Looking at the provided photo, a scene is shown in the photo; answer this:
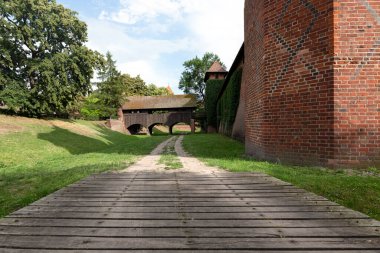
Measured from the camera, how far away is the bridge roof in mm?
43916

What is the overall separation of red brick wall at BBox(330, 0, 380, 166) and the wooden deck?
3.18 metres

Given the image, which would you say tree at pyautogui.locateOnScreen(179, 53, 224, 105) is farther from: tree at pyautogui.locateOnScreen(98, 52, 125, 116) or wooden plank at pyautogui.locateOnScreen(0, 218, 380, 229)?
wooden plank at pyautogui.locateOnScreen(0, 218, 380, 229)

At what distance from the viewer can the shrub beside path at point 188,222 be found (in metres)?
2.29

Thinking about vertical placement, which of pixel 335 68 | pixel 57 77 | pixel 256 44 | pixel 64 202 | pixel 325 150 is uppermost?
pixel 57 77

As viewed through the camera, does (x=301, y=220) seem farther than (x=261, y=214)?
No

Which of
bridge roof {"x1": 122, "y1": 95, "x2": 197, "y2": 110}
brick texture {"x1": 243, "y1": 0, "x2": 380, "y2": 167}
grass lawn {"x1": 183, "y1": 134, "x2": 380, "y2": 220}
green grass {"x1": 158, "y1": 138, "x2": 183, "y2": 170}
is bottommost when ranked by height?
green grass {"x1": 158, "y1": 138, "x2": 183, "y2": 170}

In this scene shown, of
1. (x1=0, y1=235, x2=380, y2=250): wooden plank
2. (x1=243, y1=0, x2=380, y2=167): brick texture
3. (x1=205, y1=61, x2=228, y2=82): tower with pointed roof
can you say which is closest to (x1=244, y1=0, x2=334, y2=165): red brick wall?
(x1=243, y1=0, x2=380, y2=167): brick texture

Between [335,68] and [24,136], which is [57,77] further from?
[335,68]

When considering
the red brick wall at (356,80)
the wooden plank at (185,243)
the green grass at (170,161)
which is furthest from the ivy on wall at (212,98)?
the wooden plank at (185,243)

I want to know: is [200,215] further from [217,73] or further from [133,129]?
[133,129]

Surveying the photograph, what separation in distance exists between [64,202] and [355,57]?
7.39m

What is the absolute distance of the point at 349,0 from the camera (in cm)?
648

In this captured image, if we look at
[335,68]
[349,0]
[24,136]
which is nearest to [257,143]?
[335,68]

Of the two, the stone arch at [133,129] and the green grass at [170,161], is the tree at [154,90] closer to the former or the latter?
the stone arch at [133,129]
